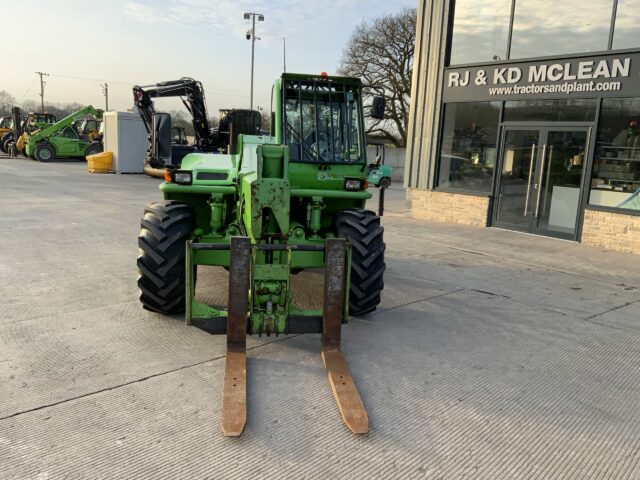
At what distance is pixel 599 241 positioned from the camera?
10.1 m

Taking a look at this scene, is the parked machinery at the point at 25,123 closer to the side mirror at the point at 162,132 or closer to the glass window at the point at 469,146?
the glass window at the point at 469,146

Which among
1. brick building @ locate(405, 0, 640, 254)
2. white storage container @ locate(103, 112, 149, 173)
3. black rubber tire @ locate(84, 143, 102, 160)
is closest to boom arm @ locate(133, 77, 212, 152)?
white storage container @ locate(103, 112, 149, 173)

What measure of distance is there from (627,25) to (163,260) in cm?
952

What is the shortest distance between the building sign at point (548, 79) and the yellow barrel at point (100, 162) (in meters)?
17.5

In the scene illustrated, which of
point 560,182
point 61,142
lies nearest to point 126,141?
point 61,142

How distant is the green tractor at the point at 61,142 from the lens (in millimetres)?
28938

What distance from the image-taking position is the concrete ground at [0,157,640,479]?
3.07 metres

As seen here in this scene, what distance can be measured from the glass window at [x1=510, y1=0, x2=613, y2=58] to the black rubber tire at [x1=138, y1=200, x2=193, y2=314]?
353 inches

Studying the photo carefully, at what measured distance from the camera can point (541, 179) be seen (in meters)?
11.1

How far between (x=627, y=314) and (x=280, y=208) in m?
4.29

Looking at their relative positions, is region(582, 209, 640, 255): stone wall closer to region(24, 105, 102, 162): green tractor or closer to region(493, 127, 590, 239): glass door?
region(493, 127, 590, 239): glass door

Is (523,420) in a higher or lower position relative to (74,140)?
lower

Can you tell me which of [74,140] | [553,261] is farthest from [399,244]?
[74,140]

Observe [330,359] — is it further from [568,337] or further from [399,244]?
[399,244]
